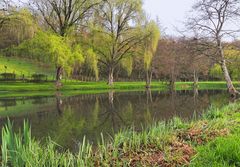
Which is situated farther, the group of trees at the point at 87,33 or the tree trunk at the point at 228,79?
the group of trees at the point at 87,33

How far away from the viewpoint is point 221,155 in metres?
5.59

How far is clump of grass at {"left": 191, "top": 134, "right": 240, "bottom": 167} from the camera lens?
206 inches

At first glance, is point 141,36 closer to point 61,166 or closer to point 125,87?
point 125,87

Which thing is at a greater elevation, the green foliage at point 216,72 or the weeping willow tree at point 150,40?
the weeping willow tree at point 150,40

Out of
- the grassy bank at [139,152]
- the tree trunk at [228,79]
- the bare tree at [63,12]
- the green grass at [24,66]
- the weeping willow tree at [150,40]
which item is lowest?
the grassy bank at [139,152]

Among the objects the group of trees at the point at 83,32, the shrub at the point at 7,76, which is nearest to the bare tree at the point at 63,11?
the group of trees at the point at 83,32

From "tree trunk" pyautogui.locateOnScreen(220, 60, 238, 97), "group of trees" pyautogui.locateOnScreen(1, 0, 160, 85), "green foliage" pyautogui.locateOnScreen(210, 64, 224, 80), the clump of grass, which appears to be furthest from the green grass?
the clump of grass

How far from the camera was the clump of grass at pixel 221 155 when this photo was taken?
17.1 feet

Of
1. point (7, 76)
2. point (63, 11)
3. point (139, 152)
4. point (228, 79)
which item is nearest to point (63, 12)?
point (63, 11)

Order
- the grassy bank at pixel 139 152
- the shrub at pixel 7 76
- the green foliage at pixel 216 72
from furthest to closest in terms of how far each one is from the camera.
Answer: the green foliage at pixel 216 72 < the shrub at pixel 7 76 < the grassy bank at pixel 139 152

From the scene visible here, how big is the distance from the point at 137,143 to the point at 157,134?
1075 mm

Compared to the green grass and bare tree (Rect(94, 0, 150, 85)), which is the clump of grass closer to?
bare tree (Rect(94, 0, 150, 85))

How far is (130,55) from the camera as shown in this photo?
4675 cm

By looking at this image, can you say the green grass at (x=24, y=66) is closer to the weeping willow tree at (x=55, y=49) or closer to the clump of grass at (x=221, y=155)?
the weeping willow tree at (x=55, y=49)
